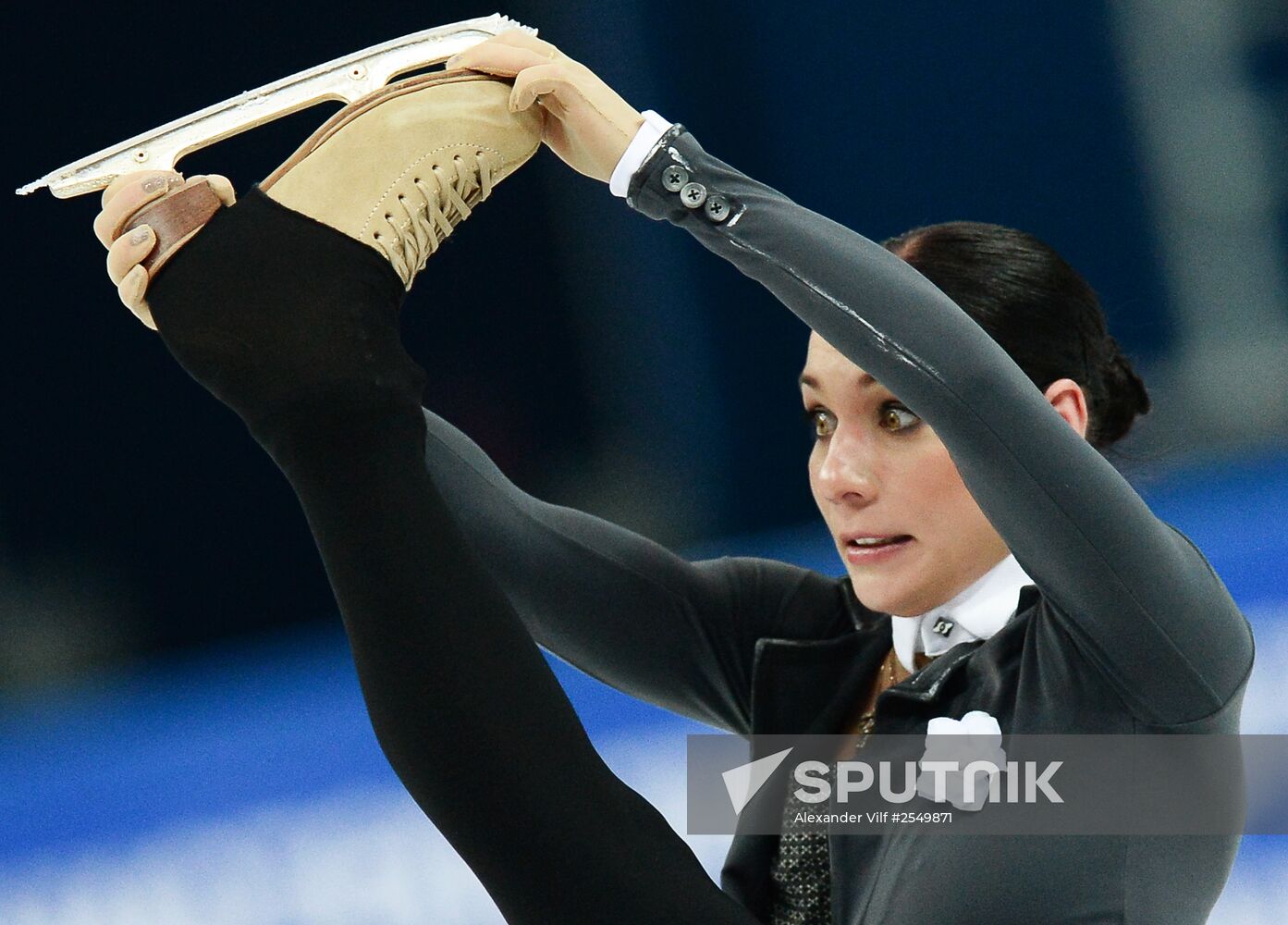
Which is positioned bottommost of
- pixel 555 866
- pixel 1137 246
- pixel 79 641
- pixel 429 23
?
pixel 555 866

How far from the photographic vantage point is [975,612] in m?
1.41

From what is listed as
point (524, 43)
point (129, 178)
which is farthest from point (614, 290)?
point (129, 178)

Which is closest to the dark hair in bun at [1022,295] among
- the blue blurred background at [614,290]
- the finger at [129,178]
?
the finger at [129,178]

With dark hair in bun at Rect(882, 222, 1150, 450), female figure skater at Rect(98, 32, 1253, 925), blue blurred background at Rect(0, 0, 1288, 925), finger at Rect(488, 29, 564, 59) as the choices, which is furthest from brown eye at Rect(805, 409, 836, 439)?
Result: blue blurred background at Rect(0, 0, 1288, 925)

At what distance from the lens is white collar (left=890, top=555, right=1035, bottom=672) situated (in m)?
1.40

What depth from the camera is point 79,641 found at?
10.7 feet

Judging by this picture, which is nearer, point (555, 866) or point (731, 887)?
point (555, 866)

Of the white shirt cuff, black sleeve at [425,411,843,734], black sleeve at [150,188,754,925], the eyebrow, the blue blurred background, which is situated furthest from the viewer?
the blue blurred background

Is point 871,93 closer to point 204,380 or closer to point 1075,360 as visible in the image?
point 1075,360

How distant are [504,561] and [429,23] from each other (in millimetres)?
2395

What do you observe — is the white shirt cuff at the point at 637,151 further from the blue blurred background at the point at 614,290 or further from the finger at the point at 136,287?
the blue blurred background at the point at 614,290

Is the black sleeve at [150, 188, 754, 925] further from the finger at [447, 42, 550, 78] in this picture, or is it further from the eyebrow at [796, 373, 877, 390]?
the eyebrow at [796, 373, 877, 390]

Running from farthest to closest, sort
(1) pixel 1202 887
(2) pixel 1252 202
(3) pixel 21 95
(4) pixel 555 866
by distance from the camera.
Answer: (3) pixel 21 95, (2) pixel 1252 202, (1) pixel 1202 887, (4) pixel 555 866

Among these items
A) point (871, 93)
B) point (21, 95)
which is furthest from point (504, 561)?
point (21, 95)
